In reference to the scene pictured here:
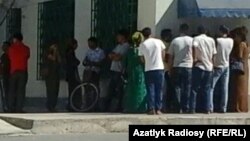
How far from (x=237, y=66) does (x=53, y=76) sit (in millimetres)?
4189

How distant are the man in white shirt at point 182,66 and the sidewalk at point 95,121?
0.51 m

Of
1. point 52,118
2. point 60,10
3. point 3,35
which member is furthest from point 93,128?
point 3,35

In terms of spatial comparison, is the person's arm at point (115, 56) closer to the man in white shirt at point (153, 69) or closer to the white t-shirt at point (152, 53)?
the man in white shirt at point (153, 69)

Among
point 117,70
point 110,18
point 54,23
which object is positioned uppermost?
point 110,18

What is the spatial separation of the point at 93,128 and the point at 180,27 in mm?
2957

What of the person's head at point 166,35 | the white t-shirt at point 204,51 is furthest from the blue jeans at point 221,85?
the person's head at point 166,35

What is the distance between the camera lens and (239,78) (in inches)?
640

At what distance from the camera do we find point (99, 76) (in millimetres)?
17219

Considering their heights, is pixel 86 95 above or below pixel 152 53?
below

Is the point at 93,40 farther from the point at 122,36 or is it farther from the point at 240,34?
the point at 240,34

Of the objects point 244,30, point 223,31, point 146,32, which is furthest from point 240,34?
point 146,32

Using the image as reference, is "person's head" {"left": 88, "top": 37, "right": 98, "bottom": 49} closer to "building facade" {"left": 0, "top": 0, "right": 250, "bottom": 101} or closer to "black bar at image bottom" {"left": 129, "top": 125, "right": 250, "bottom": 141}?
"building facade" {"left": 0, "top": 0, "right": 250, "bottom": 101}

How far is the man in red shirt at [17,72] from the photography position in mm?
17312

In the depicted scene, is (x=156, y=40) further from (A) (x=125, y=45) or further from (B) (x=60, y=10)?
(B) (x=60, y=10)
